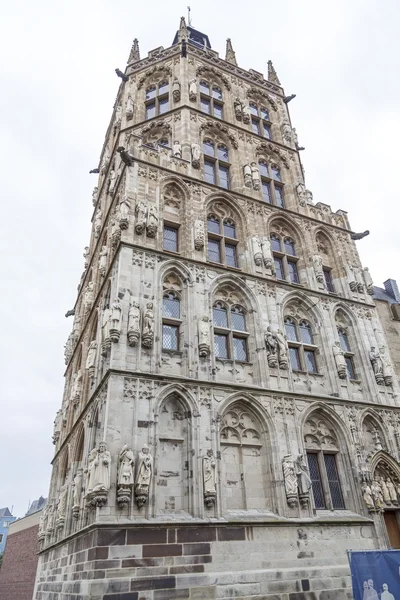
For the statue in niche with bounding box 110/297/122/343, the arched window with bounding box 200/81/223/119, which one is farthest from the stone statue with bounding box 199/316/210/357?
the arched window with bounding box 200/81/223/119

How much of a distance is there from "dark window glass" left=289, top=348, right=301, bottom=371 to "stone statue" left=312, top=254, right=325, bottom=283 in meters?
4.16

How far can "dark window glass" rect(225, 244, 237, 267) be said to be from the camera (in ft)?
62.1

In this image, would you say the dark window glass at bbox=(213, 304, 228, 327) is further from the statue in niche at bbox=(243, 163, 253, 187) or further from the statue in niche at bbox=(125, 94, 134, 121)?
the statue in niche at bbox=(125, 94, 134, 121)

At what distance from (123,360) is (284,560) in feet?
24.0

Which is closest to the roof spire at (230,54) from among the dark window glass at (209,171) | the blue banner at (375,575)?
the dark window glass at (209,171)

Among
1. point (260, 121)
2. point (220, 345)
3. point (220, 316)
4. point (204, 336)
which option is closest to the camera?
point (204, 336)

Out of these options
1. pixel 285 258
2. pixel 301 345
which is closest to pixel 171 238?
pixel 285 258

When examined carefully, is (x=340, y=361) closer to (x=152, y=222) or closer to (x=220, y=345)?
(x=220, y=345)

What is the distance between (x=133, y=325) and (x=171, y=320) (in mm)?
1810

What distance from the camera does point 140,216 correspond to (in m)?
17.2

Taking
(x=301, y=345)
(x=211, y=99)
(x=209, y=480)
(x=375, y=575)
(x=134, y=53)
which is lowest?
(x=375, y=575)

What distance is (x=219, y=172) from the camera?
71.5 feet

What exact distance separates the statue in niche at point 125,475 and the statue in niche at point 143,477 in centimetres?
18

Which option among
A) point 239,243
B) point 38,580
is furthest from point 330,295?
point 38,580
